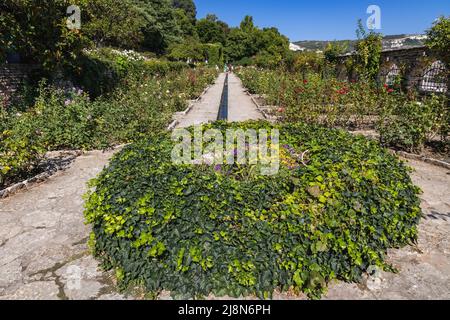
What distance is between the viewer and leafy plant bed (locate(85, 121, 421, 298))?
2.76m

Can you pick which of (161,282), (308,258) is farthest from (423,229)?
(161,282)

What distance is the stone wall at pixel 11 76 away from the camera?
10.0 metres

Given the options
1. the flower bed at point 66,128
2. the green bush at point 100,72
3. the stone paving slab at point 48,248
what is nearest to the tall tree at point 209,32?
the green bush at point 100,72

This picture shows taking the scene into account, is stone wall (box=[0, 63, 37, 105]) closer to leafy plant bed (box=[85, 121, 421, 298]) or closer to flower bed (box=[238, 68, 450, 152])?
flower bed (box=[238, 68, 450, 152])

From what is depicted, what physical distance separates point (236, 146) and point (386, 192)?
1.92 meters

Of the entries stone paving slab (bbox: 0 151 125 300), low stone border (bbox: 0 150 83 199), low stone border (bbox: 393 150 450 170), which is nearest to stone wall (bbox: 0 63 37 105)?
low stone border (bbox: 0 150 83 199)

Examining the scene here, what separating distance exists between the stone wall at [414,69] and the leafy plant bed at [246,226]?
35.1ft

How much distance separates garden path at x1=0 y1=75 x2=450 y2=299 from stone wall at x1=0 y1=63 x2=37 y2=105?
21.9 feet

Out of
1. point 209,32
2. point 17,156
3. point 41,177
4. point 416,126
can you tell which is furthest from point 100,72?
point 209,32

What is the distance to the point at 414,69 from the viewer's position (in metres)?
14.1

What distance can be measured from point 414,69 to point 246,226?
48.4 feet

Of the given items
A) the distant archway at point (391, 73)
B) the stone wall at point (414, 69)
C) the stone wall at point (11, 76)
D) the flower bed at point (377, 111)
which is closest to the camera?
the flower bed at point (377, 111)

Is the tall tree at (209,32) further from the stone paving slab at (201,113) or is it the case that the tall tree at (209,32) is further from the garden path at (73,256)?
the garden path at (73,256)

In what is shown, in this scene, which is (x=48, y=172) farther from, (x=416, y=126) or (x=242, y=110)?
(x=242, y=110)
